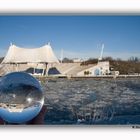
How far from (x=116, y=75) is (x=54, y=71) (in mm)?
543

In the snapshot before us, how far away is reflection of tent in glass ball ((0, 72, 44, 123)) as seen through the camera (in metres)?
38.5

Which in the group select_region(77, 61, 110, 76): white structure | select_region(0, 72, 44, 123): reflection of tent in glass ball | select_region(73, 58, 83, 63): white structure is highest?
select_region(73, 58, 83, 63): white structure

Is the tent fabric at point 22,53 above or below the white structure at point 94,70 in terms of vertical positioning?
above

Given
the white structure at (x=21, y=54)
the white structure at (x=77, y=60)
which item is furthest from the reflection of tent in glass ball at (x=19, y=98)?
the white structure at (x=77, y=60)

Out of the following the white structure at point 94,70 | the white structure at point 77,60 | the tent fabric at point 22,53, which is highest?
the tent fabric at point 22,53

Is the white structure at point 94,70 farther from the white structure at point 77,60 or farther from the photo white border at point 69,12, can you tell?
the photo white border at point 69,12

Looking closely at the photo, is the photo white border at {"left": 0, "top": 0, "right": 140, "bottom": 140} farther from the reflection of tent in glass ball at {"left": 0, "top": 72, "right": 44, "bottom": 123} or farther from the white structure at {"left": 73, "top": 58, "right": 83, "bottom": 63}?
the white structure at {"left": 73, "top": 58, "right": 83, "bottom": 63}

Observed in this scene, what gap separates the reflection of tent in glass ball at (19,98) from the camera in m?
38.5

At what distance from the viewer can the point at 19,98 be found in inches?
1515

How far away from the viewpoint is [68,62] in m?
38.5

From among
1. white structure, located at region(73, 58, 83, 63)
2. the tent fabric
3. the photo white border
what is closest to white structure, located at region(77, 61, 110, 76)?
white structure, located at region(73, 58, 83, 63)

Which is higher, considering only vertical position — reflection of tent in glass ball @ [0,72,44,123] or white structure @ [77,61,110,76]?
white structure @ [77,61,110,76]

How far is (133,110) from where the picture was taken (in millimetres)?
38500
